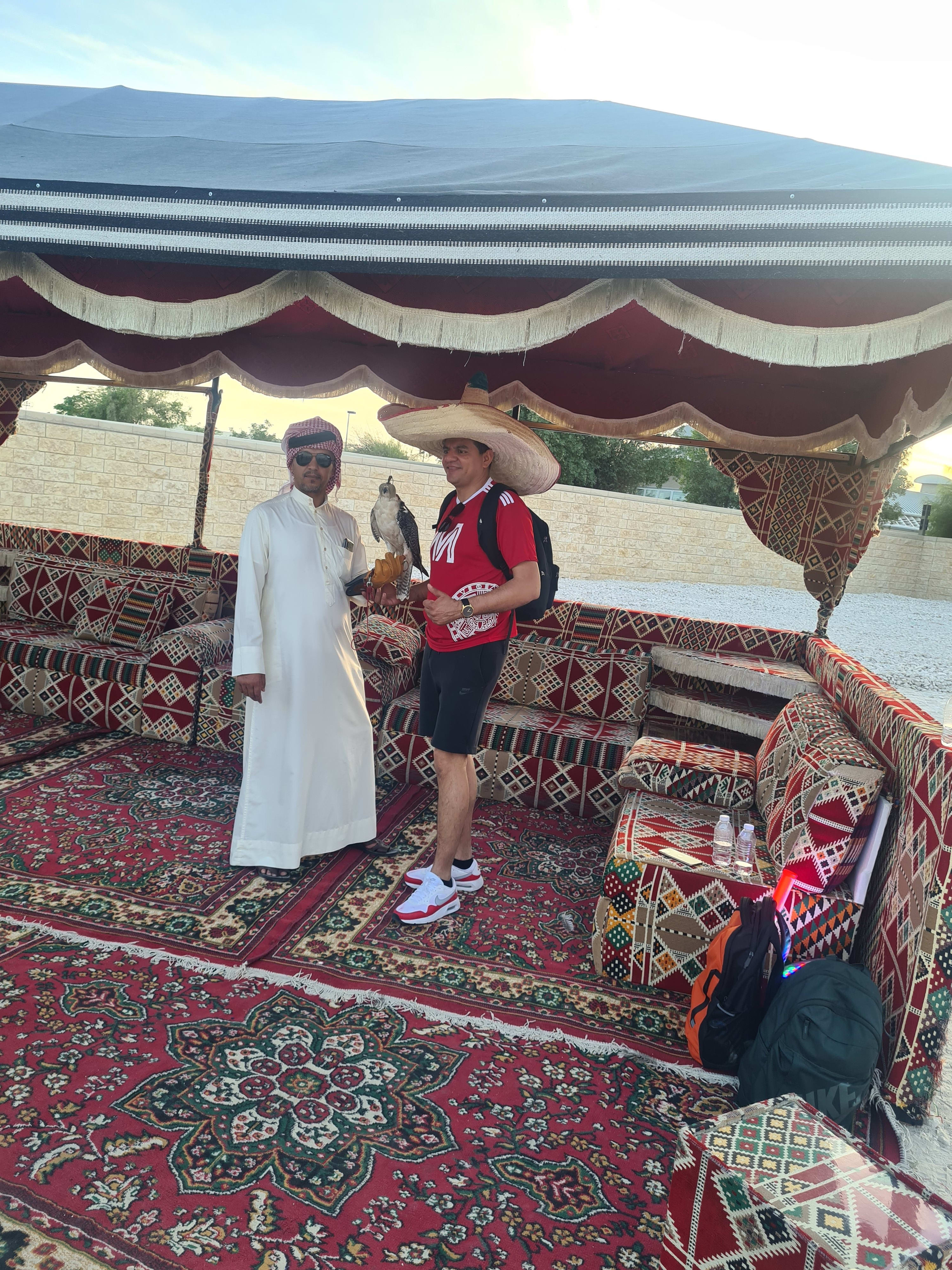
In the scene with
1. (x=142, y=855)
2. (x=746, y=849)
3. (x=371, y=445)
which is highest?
(x=371, y=445)

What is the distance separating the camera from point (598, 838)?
471 cm

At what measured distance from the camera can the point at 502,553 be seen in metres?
3.41

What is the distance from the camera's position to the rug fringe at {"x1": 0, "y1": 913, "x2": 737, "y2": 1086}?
2762 mm

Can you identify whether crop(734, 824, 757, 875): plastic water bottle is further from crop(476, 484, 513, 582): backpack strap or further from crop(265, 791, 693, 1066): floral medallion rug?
crop(476, 484, 513, 582): backpack strap

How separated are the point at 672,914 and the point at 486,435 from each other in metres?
1.94

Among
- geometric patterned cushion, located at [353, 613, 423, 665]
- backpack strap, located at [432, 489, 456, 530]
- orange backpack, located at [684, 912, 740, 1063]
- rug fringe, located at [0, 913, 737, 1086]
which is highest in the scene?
backpack strap, located at [432, 489, 456, 530]

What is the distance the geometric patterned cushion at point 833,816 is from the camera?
2951mm

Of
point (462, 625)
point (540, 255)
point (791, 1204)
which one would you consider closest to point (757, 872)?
point (462, 625)

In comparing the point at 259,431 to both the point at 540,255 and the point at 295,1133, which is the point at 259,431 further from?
the point at 295,1133

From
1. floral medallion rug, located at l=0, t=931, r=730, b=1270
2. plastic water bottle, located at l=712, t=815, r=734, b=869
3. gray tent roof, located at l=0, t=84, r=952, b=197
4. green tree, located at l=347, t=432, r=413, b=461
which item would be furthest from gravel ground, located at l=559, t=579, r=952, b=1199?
green tree, located at l=347, t=432, r=413, b=461

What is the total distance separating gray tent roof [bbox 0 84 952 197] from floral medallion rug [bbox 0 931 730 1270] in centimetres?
294

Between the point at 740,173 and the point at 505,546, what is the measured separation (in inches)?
65.2

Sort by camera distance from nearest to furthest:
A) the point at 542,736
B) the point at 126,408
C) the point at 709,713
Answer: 1. the point at 542,736
2. the point at 709,713
3. the point at 126,408

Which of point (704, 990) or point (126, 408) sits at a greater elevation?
point (126, 408)
